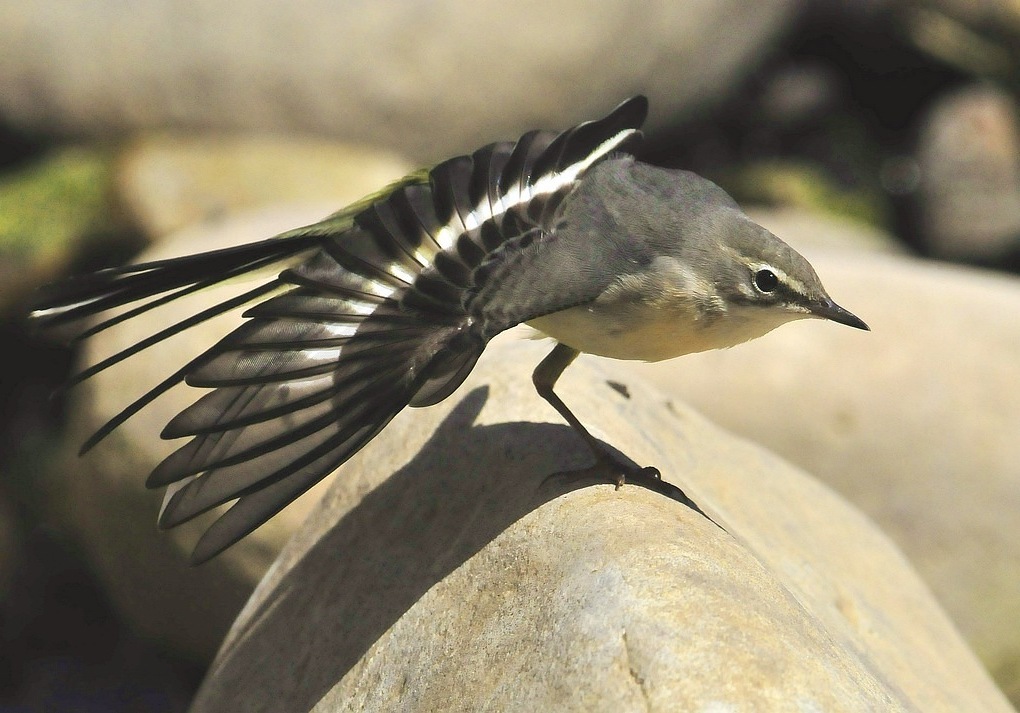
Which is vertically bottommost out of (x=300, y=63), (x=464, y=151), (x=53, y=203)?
(x=464, y=151)

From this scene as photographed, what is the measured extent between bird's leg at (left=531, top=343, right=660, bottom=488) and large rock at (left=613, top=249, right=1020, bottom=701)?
2.17 metres

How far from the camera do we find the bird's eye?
3.31 m

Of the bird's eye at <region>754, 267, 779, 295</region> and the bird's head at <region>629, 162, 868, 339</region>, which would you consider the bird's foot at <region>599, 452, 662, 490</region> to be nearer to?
the bird's head at <region>629, 162, 868, 339</region>

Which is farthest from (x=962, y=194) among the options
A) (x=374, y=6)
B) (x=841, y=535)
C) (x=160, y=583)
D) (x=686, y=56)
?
(x=160, y=583)

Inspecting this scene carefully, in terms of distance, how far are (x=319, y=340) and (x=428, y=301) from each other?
29 centimetres

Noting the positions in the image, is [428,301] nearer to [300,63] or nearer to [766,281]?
[766,281]

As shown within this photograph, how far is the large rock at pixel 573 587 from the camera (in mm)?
2703

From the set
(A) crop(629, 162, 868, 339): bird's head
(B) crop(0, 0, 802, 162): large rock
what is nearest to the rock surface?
(A) crop(629, 162, 868, 339): bird's head

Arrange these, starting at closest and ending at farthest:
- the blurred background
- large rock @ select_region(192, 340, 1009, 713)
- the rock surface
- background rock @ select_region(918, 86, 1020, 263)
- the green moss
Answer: large rock @ select_region(192, 340, 1009, 713) → the rock surface → the blurred background → the green moss → background rock @ select_region(918, 86, 1020, 263)

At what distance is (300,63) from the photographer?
28.3 ft

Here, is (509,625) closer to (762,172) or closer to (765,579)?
(765,579)

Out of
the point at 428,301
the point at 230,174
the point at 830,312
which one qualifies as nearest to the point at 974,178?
the point at 230,174

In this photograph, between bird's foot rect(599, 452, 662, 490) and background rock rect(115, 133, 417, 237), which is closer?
bird's foot rect(599, 452, 662, 490)

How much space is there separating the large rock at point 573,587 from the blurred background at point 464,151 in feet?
3.41
